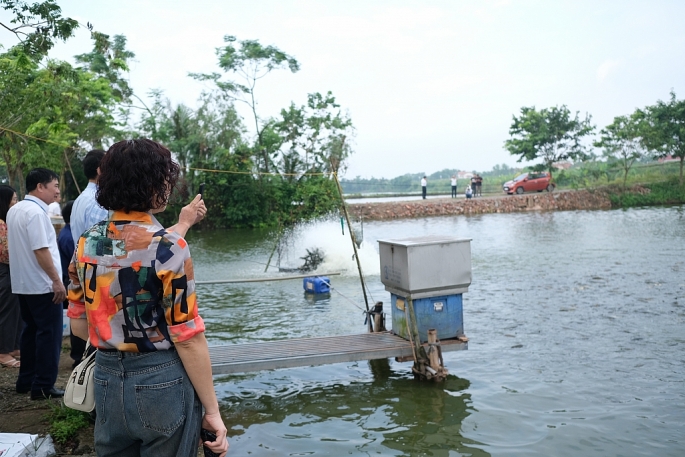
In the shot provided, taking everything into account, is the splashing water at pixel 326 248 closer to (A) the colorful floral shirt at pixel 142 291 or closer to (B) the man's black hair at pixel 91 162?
(B) the man's black hair at pixel 91 162

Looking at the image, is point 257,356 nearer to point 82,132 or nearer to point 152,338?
point 152,338

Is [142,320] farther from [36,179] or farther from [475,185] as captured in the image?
[475,185]

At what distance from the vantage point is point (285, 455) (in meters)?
5.20

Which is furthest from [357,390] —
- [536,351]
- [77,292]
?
[77,292]

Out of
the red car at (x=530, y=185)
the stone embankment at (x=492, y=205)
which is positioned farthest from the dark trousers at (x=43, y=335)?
the red car at (x=530, y=185)

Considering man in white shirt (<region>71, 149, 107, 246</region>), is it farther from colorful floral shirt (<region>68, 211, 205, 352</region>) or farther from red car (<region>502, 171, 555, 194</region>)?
red car (<region>502, 171, 555, 194</region>)

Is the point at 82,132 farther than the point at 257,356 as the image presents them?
Yes

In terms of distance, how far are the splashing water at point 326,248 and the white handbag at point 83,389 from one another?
1295 cm

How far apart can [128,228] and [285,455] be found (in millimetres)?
3592

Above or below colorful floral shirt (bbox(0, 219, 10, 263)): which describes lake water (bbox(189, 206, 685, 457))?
below

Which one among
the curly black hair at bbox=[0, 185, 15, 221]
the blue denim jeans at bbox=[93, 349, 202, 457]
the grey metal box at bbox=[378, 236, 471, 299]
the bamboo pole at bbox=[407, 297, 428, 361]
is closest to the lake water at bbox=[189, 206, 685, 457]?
the bamboo pole at bbox=[407, 297, 428, 361]

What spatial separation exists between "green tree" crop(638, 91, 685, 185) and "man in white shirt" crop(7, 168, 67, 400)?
38.0 metres

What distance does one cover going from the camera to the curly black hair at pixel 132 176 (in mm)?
2137

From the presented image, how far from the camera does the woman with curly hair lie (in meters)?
2.08
